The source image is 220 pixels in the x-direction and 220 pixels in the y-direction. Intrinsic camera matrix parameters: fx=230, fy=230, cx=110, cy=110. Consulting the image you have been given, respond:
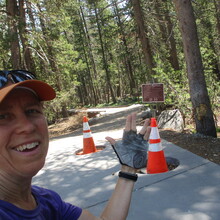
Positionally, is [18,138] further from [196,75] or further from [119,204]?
[196,75]

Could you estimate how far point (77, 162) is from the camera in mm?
5605

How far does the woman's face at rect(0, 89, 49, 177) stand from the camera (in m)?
1.22

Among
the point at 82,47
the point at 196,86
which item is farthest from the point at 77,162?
the point at 82,47

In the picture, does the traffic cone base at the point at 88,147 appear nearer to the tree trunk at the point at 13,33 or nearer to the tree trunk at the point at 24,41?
the tree trunk at the point at 13,33

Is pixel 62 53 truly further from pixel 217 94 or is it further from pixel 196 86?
pixel 196 86

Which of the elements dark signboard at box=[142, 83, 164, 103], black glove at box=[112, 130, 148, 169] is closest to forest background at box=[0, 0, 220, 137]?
dark signboard at box=[142, 83, 164, 103]

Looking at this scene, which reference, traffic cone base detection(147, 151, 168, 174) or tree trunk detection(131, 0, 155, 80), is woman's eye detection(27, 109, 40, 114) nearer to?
traffic cone base detection(147, 151, 168, 174)

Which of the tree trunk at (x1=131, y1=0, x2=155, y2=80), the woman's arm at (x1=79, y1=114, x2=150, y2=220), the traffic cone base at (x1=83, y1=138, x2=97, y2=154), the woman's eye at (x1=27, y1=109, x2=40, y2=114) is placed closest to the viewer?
the woman's eye at (x1=27, y1=109, x2=40, y2=114)

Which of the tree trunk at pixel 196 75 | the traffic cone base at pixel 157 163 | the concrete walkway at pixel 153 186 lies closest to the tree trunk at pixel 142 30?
the tree trunk at pixel 196 75

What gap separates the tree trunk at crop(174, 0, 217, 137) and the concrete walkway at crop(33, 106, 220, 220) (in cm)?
119

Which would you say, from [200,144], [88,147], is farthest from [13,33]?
[200,144]

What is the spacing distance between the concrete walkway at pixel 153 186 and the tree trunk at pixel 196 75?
1195mm

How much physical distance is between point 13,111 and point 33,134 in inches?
6.6

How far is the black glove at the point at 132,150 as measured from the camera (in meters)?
2.10
